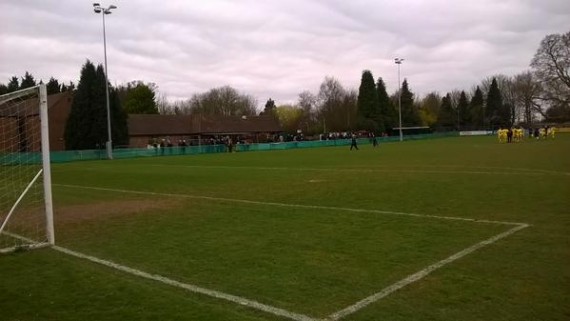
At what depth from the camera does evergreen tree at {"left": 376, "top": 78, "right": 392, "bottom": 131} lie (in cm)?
9819

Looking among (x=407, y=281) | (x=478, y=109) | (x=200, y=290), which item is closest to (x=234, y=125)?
(x=478, y=109)

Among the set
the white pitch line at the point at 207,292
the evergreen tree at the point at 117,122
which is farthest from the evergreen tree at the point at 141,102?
the white pitch line at the point at 207,292

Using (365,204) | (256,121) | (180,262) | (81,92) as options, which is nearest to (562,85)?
(256,121)

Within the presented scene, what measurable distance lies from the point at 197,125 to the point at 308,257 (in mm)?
76608

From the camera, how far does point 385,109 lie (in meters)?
98.9

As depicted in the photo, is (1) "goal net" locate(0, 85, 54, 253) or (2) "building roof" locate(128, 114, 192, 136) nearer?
(1) "goal net" locate(0, 85, 54, 253)

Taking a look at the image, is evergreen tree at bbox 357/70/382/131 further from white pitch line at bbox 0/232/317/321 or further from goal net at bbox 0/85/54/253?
white pitch line at bbox 0/232/317/321

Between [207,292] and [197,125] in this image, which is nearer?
[207,292]

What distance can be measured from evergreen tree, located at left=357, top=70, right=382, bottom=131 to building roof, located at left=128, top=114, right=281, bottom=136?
54.9ft

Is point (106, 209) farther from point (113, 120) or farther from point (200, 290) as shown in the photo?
point (113, 120)

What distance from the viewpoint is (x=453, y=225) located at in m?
9.56

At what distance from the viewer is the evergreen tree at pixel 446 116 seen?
12112 centimetres

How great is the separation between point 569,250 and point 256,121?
3324 inches

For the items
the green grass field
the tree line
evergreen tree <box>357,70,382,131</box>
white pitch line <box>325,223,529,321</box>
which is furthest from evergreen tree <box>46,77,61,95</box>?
white pitch line <box>325,223,529,321</box>
